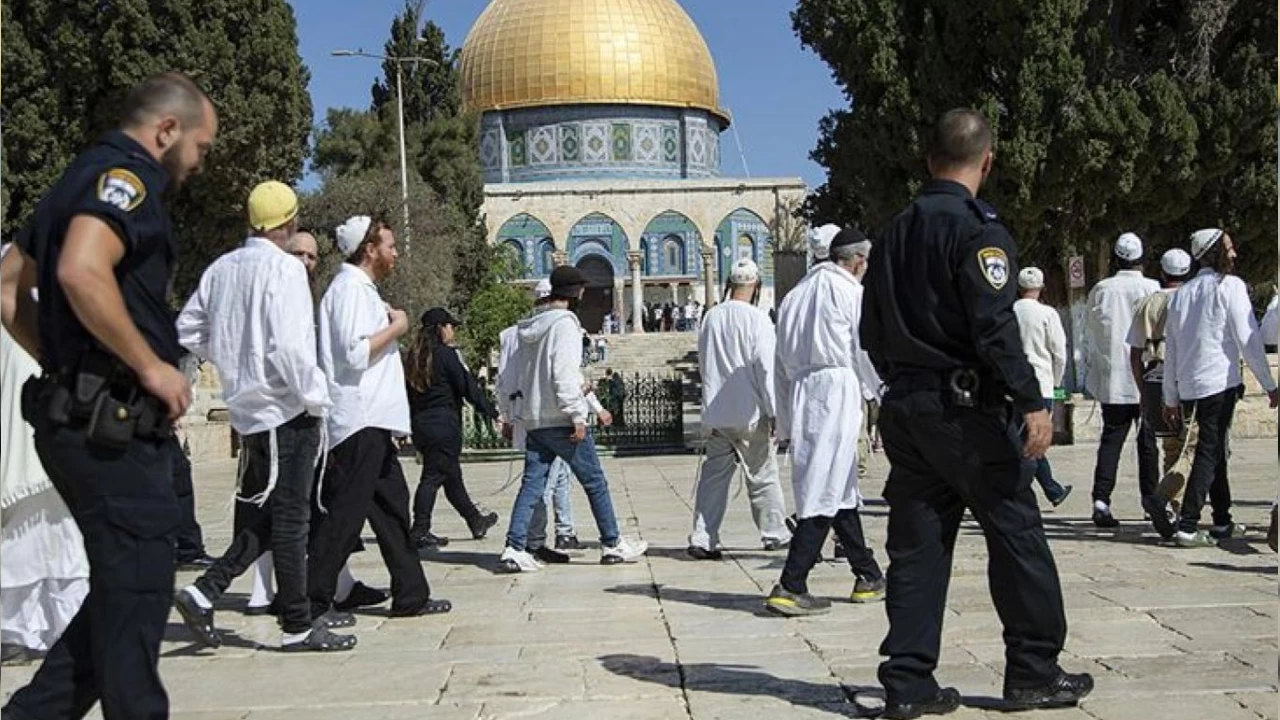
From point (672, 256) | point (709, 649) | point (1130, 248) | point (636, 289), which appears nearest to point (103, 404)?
point (709, 649)

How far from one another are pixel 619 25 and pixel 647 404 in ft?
154

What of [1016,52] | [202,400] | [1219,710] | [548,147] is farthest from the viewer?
[548,147]

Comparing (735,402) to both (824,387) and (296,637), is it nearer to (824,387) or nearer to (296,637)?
(824,387)

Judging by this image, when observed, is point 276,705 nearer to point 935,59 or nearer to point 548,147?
point 935,59

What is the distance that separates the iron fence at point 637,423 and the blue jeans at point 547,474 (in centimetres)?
1187

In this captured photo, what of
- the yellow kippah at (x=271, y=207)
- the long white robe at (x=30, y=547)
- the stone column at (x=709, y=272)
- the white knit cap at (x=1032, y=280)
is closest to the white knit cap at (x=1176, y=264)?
the white knit cap at (x=1032, y=280)

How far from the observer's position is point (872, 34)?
23.0 metres

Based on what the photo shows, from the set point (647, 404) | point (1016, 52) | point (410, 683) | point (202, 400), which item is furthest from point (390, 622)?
point (1016, 52)

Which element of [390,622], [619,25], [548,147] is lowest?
[390,622]

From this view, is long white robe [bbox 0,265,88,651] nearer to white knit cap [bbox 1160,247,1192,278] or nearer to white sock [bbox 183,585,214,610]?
white sock [bbox 183,585,214,610]

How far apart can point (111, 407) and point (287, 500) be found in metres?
2.22

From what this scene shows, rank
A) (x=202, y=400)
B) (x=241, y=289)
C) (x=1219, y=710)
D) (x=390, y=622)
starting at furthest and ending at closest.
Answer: (x=202, y=400)
(x=390, y=622)
(x=241, y=289)
(x=1219, y=710)

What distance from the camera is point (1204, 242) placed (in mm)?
7840

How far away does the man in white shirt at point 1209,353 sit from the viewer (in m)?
7.73
